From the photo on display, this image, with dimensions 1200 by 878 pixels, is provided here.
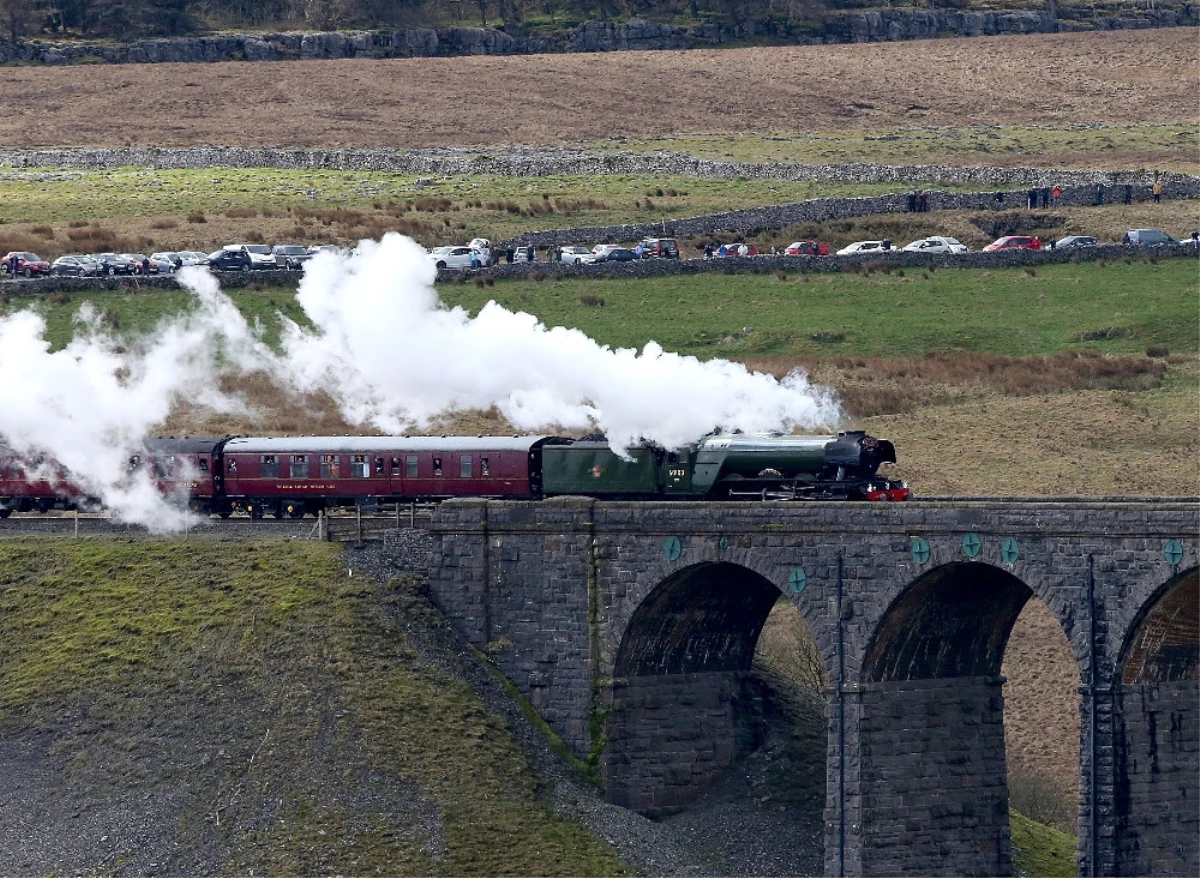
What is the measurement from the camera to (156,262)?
10312 cm

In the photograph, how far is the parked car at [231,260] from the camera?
104m

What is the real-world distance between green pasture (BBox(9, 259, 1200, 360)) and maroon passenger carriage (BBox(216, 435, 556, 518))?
24.4 metres

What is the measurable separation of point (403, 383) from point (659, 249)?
4102 cm

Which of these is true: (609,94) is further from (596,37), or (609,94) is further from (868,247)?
(868,247)

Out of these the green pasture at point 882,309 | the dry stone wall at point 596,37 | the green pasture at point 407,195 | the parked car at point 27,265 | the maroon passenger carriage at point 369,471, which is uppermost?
the dry stone wall at point 596,37

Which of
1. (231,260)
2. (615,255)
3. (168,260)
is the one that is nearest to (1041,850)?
(615,255)

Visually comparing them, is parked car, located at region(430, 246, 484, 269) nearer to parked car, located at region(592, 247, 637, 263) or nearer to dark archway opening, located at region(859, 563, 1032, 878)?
parked car, located at region(592, 247, 637, 263)

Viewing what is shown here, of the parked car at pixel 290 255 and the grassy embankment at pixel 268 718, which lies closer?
the grassy embankment at pixel 268 718

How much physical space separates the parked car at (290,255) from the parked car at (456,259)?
18.4 feet

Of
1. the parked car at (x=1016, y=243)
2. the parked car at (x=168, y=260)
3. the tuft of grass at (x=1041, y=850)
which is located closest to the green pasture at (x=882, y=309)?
the parked car at (x=1016, y=243)

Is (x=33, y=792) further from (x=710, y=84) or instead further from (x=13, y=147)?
(x=710, y=84)

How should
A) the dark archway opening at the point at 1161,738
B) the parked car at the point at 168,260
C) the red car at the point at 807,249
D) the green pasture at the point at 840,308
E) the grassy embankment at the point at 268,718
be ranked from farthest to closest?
the red car at the point at 807,249, the parked car at the point at 168,260, the green pasture at the point at 840,308, the grassy embankment at the point at 268,718, the dark archway opening at the point at 1161,738

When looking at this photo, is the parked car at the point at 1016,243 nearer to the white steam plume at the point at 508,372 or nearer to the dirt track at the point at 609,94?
the white steam plume at the point at 508,372

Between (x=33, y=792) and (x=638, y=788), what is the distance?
44.9ft
